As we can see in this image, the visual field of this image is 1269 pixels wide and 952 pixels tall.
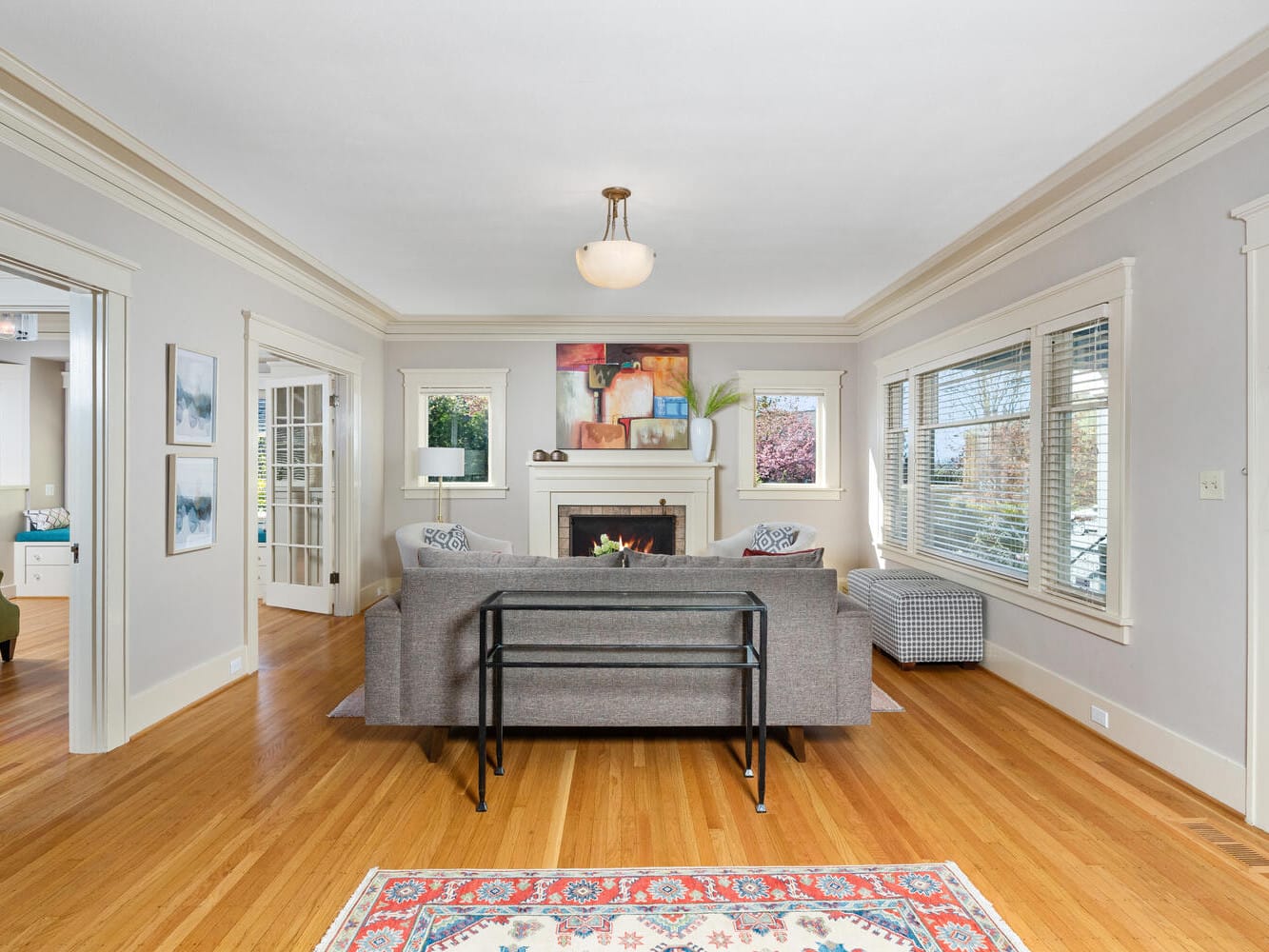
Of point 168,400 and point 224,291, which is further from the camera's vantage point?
point 224,291

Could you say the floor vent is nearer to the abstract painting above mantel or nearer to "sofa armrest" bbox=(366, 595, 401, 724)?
"sofa armrest" bbox=(366, 595, 401, 724)

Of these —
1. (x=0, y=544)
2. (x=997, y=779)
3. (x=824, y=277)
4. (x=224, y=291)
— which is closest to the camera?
(x=997, y=779)

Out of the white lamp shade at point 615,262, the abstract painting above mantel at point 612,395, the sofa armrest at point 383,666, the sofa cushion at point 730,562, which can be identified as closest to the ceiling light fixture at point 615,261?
the white lamp shade at point 615,262

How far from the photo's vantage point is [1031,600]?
148 inches

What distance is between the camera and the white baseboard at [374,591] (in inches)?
231

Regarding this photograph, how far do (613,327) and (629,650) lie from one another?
4050 millimetres

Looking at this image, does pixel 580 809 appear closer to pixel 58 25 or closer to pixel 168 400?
pixel 168 400

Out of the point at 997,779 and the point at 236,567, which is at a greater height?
the point at 236,567

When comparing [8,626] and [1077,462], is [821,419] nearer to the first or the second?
[1077,462]

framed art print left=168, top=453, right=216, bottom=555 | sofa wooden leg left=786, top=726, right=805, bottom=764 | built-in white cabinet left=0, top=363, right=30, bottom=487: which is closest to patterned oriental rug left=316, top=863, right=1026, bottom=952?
sofa wooden leg left=786, top=726, right=805, bottom=764

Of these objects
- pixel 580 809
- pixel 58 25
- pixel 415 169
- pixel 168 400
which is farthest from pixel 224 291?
pixel 580 809

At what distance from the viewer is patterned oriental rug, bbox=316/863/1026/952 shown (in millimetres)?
1799

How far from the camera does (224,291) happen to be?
3881 millimetres

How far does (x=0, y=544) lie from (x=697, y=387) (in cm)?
641
